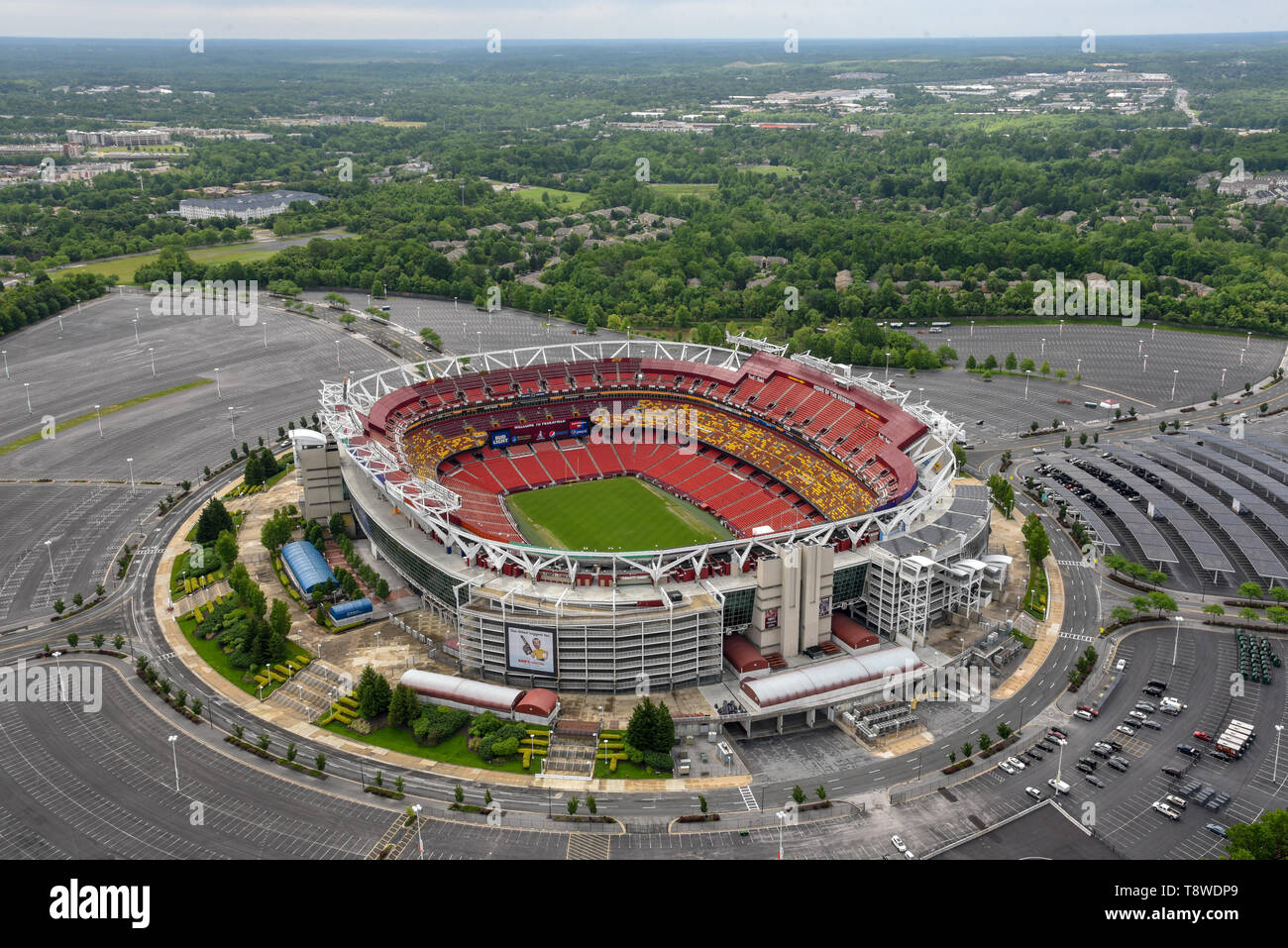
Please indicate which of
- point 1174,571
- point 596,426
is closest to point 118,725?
point 596,426

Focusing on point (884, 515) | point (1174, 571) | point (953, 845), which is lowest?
point (953, 845)

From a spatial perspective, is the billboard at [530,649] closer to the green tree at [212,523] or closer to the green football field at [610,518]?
the green football field at [610,518]

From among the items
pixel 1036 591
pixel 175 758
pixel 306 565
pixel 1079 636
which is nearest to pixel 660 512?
pixel 306 565

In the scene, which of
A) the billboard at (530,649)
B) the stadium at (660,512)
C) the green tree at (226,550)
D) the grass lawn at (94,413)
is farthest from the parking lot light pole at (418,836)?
the grass lawn at (94,413)

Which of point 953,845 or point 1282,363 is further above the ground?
point 1282,363

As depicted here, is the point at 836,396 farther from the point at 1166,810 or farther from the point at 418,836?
the point at 418,836

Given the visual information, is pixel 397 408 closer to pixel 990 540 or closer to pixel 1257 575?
pixel 990 540

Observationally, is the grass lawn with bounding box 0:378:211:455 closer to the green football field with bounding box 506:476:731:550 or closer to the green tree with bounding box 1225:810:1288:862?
the green football field with bounding box 506:476:731:550

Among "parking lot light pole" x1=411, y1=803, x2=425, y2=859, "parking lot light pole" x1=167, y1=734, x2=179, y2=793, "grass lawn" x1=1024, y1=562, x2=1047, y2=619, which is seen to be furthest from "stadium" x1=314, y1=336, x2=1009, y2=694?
"parking lot light pole" x1=167, y1=734, x2=179, y2=793
